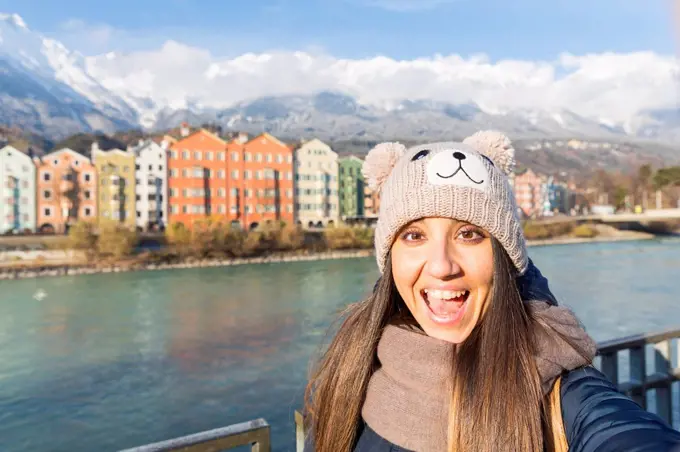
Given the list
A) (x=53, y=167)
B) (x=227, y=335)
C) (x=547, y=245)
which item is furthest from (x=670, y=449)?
(x=547, y=245)

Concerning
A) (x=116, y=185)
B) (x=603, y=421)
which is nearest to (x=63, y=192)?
(x=116, y=185)

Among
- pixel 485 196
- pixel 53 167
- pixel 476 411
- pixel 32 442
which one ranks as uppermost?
pixel 53 167

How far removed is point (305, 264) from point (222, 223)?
2.91 metres

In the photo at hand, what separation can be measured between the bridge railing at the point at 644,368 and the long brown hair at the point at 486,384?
489 millimetres

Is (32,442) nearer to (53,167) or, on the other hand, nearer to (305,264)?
(305,264)

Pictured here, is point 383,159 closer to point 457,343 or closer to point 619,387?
point 457,343

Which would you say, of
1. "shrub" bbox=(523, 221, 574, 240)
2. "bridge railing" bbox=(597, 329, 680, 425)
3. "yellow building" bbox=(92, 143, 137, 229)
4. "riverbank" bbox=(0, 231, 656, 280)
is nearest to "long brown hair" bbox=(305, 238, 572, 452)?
"bridge railing" bbox=(597, 329, 680, 425)

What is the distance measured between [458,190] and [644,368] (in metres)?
0.68

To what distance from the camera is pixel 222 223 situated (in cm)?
1562

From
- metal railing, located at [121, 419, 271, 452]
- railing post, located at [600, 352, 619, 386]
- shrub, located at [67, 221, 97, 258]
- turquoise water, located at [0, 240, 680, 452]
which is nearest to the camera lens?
metal railing, located at [121, 419, 271, 452]

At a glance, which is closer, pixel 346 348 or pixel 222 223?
pixel 346 348

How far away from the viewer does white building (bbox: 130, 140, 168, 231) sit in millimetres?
16000

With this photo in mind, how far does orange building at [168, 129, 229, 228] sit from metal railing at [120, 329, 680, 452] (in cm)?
1575

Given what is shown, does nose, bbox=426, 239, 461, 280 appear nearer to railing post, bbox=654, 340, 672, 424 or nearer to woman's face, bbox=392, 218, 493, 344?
woman's face, bbox=392, 218, 493, 344
